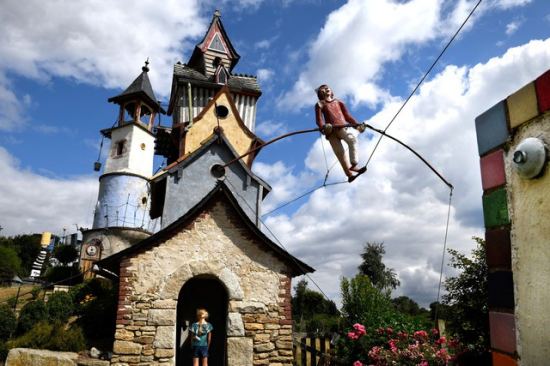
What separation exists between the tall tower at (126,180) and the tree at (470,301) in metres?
21.9

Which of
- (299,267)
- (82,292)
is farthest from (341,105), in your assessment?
(82,292)

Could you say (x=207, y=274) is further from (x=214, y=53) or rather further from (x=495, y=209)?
(x=214, y=53)

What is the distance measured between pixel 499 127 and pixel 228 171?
49.5ft

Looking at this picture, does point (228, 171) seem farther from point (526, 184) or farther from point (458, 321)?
point (526, 184)

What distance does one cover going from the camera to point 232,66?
22906 millimetres

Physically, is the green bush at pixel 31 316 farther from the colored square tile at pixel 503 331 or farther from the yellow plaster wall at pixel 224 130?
the colored square tile at pixel 503 331

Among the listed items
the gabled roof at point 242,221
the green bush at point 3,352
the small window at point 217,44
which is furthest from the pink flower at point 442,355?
the small window at point 217,44

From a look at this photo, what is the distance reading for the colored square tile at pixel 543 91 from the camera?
1916 millimetres

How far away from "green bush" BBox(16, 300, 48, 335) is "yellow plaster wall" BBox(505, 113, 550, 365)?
16211 millimetres

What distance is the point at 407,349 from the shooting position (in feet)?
26.2

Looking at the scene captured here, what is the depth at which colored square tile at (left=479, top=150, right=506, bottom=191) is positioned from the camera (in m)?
2.18

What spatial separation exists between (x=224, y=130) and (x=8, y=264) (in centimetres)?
3516

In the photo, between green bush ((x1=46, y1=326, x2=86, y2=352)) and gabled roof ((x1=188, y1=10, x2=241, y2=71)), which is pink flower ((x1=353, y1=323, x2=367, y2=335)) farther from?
gabled roof ((x1=188, y1=10, x2=241, y2=71))

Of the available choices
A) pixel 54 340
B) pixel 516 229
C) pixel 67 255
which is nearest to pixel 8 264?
A: pixel 67 255
